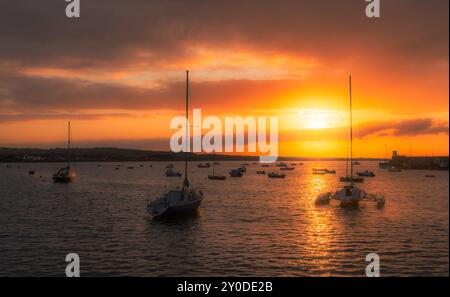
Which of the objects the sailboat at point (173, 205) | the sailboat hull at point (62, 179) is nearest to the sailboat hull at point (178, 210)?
the sailboat at point (173, 205)

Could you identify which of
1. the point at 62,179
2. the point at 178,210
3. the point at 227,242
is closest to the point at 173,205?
the point at 178,210

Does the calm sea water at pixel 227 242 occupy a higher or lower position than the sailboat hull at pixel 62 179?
lower

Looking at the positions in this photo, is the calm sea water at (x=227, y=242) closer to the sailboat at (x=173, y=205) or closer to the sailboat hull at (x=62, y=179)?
the sailboat at (x=173, y=205)

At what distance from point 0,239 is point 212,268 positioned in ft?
75.0

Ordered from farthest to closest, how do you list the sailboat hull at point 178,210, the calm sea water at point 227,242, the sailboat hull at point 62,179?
the sailboat hull at point 62,179, the sailboat hull at point 178,210, the calm sea water at point 227,242

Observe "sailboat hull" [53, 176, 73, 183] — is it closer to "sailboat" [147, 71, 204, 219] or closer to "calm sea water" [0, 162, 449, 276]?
"calm sea water" [0, 162, 449, 276]

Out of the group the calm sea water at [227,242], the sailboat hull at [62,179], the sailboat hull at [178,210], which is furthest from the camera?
the sailboat hull at [62,179]

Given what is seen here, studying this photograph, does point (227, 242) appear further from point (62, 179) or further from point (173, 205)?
point (62, 179)

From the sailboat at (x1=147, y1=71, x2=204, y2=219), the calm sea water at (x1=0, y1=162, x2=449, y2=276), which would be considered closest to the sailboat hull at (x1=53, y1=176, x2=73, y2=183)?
the calm sea water at (x1=0, y1=162, x2=449, y2=276)

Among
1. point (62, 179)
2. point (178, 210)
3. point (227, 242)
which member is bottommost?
point (227, 242)

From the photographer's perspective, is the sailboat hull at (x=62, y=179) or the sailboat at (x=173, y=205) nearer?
the sailboat at (x=173, y=205)

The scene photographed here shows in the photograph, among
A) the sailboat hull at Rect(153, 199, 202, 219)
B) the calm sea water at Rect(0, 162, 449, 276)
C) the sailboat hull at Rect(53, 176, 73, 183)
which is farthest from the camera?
the sailboat hull at Rect(53, 176, 73, 183)
